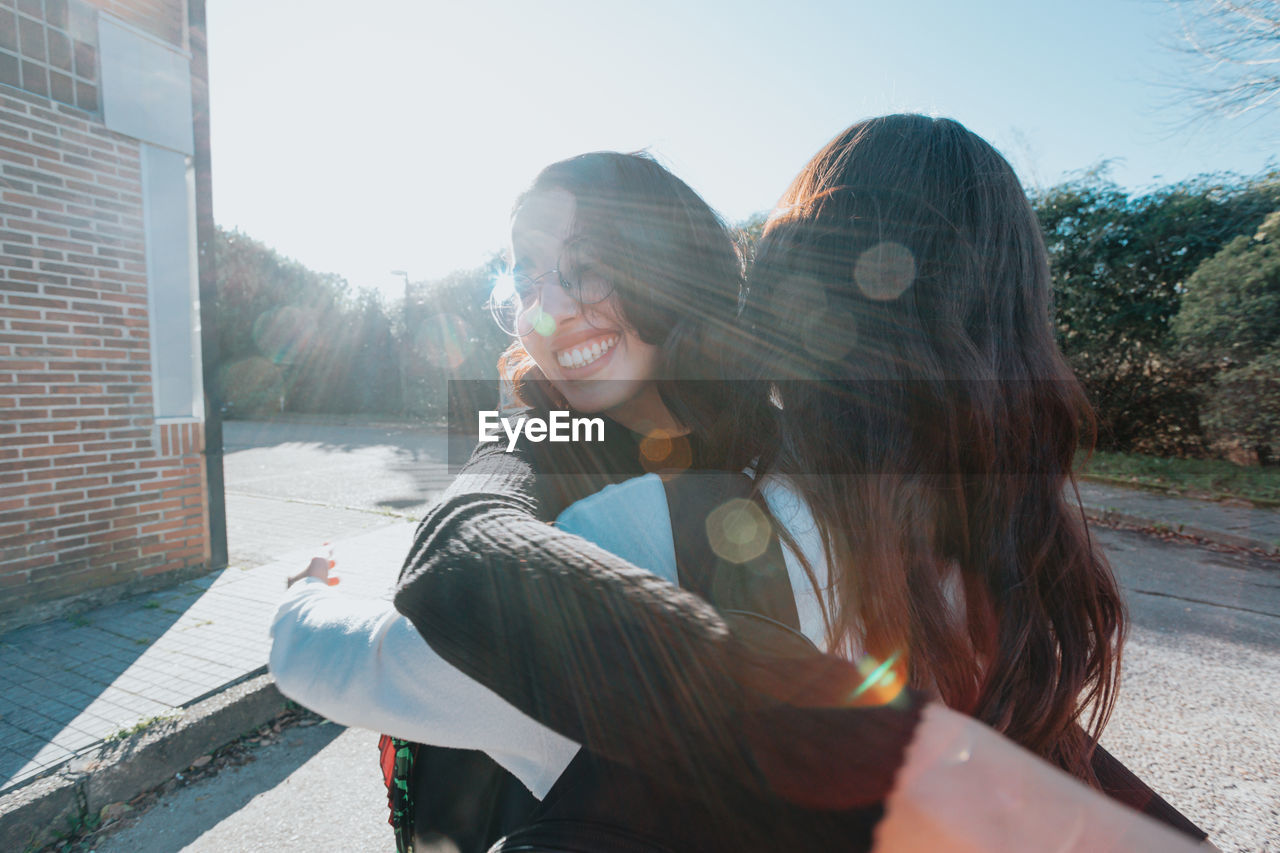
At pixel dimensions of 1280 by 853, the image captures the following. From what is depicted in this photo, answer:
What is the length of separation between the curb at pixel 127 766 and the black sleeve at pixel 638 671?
2.76m

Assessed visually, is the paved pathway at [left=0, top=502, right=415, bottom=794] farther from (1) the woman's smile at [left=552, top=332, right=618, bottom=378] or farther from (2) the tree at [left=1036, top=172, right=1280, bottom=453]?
(2) the tree at [left=1036, top=172, right=1280, bottom=453]

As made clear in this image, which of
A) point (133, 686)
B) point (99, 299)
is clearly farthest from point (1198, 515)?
point (99, 299)

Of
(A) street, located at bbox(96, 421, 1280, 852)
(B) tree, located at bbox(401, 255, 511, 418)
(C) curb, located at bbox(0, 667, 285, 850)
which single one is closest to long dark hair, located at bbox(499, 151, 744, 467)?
(A) street, located at bbox(96, 421, 1280, 852)

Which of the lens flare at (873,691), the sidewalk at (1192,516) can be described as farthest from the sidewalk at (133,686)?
the sidewalk at (1192,516)

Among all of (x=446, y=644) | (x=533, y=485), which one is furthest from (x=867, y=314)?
(x=446, y=644)

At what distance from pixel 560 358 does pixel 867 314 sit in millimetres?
686

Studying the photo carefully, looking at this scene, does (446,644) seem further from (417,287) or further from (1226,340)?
(417,287)

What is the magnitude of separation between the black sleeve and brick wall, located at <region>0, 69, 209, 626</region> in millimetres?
4665

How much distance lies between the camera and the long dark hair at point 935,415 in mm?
859

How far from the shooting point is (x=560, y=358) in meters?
1.36

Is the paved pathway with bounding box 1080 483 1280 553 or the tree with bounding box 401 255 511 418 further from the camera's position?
the tree with bounding box 401 255 511 418

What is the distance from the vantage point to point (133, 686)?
124 inches

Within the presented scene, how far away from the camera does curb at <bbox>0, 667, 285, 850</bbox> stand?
7.47 ft

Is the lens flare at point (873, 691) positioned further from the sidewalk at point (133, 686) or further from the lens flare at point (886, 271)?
the sidewalk at point (133, 686)
